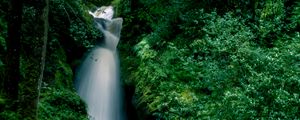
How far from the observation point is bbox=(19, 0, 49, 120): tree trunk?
6562mm

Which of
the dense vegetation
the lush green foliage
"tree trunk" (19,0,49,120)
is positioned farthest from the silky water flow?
"tree trunk" (19,0,49,120)

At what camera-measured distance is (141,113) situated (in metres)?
13.0

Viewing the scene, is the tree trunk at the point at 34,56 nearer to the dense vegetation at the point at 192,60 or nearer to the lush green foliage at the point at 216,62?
the dense vegetation at the point at 192,60

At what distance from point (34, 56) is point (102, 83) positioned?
10623mm

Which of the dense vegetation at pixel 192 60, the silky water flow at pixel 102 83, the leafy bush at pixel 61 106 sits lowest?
the silky water flow at pixel 102 83

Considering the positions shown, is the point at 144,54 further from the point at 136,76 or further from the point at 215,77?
the point at 215,77

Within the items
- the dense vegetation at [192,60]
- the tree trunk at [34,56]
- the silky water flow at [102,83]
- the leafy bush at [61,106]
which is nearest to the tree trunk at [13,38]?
the dense vegetation at [192,60]

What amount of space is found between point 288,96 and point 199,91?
4.21m

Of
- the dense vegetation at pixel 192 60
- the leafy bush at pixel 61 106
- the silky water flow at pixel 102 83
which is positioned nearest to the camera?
the dense vegetation at pixel 192 60

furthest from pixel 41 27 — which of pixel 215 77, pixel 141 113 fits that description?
pixel 141 113

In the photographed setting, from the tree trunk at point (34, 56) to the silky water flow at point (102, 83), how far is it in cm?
746

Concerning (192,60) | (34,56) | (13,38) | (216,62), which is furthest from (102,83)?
(34,56)

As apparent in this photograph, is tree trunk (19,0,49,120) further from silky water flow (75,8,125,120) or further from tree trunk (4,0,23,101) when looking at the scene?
silky water flow (75,8,125,120)

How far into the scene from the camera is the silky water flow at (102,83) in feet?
51.2
